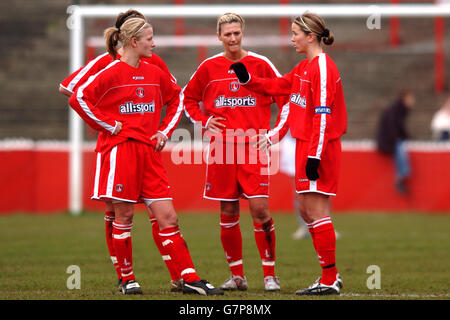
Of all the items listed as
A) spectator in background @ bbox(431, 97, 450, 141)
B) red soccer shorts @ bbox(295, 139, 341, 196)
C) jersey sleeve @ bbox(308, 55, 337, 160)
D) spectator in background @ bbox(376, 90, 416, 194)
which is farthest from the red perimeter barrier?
jersey sleeve @ bbox(308, 55, 337, 160)

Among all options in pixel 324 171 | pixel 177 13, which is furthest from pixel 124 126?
pixel 177 13

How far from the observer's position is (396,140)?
15.2 meters

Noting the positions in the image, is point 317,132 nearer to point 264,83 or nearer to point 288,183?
point 264,83

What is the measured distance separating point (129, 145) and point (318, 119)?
4.93 feet

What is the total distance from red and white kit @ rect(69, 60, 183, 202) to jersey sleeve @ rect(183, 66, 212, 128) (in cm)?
59

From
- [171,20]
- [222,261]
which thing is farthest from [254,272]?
[171,20]

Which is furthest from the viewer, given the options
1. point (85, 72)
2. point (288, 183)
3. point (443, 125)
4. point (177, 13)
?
point (443, 125)

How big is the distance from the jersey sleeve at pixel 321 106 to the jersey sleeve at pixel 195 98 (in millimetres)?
1120

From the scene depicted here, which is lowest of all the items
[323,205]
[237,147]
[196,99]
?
[323,205]

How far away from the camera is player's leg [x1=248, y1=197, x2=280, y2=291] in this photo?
282 inches

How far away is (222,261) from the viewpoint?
30.5ft

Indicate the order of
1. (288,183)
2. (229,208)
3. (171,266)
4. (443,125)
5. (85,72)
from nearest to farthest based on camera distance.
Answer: (85,72) → (171,266) → (229,208) → (288,183) → (443,125)
